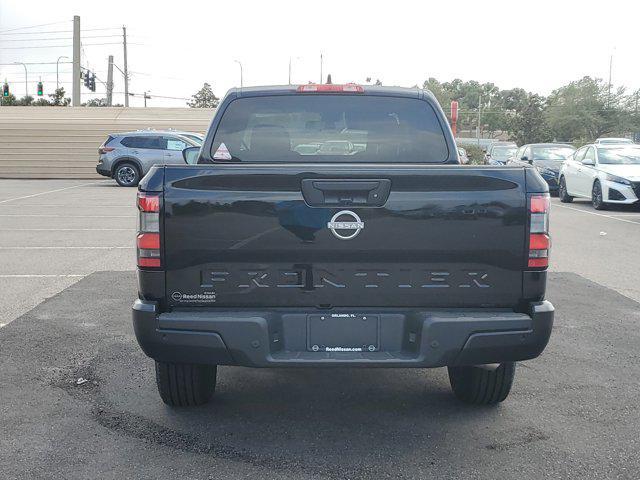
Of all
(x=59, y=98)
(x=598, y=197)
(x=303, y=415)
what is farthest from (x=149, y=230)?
(x=59, y=98)

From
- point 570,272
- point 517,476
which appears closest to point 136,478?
point 517,476

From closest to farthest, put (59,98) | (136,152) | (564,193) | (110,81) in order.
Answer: (564,193) → (136,152) → (110,81) → (59,98)

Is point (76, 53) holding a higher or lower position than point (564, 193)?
higher

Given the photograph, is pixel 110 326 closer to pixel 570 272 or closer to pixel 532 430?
pixel 532 430

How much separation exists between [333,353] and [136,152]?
74.8ft

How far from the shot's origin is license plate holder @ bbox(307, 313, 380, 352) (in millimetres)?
3797

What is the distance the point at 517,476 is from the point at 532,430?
0.67 metres

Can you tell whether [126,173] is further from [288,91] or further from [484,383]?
[484,383]

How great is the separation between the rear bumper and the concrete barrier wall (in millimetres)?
30661

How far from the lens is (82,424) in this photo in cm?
437

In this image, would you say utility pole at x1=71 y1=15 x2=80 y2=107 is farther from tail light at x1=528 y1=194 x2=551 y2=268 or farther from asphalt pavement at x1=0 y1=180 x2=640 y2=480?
tail light at x1=528 y1=194 x2=551 y2=268

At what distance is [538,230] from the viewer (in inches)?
150

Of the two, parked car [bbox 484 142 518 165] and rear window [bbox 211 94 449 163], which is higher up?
rear window [bbox 211 94 449 163]

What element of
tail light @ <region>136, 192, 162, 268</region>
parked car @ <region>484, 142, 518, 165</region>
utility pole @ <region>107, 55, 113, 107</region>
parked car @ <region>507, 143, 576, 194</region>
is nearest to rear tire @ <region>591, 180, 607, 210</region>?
parked car @ <region>507, 143, 576, 194</region>
